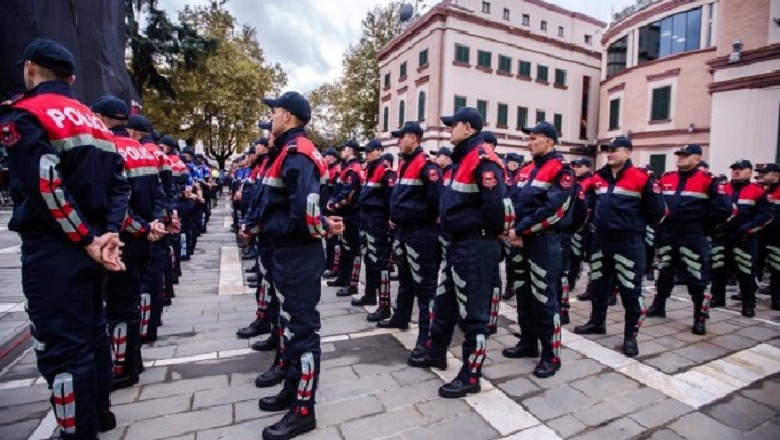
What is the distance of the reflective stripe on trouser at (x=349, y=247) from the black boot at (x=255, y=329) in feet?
8.10

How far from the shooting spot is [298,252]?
121 inches

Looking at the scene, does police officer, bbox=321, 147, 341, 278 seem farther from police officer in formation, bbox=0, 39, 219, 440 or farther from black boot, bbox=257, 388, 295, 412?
police officer in formation, bbox=0, 39, 219, 440

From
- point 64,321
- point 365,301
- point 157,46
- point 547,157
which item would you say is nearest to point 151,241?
point 64,321

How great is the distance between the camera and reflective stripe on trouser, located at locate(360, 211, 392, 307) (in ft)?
19.2

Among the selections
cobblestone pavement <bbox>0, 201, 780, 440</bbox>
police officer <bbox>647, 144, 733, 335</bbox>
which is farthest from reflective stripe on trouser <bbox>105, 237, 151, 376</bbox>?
police officer <bbox>647, 144, 733, 335</bbox>

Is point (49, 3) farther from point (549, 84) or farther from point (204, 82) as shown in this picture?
point (549, 84)

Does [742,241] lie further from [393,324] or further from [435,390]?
[435,390]

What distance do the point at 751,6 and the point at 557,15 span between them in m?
17.8

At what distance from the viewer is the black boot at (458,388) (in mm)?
3604

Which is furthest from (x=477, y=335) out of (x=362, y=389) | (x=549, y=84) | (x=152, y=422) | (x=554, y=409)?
(x=549, y=84)

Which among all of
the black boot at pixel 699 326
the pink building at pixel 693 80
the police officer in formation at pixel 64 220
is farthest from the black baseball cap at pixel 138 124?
the pink building at pixel 693 80

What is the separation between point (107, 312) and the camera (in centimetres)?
353

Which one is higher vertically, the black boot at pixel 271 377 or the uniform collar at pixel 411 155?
the uniform collar at pixel 411 155

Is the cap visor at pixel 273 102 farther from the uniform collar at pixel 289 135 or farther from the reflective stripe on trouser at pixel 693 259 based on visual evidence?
the reflective stripe on trouser at pixel 693 259
